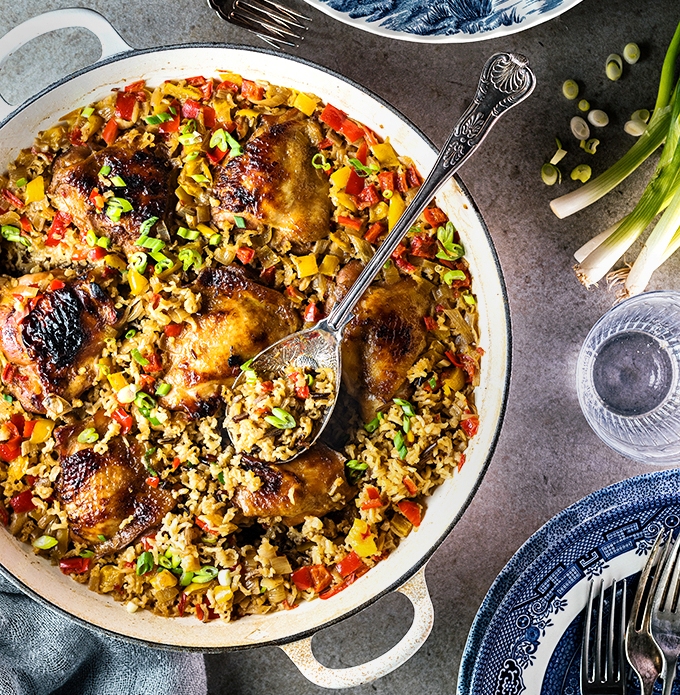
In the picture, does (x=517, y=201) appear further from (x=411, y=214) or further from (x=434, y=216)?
(x=411, y=214)

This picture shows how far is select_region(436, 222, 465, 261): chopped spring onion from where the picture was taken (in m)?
2.81

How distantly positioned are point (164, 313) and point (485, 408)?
130 cm

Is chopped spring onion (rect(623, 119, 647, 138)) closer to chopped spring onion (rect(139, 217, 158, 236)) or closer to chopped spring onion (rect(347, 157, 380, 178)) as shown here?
chopped spring onion (rect(347, 157, 380, 178))

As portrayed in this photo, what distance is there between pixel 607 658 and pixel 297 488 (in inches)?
61.5

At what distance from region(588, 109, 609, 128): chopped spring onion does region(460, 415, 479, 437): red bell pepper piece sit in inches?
59.2

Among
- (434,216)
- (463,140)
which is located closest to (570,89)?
(463,140)

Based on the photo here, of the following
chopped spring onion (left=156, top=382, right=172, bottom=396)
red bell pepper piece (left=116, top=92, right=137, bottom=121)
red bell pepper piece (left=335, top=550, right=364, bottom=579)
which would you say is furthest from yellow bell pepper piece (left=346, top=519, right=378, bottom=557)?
red bell pepper piece (left=116, top=92, right=137, bottom=121)

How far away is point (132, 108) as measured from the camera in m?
2.87

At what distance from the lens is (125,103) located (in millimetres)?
2863

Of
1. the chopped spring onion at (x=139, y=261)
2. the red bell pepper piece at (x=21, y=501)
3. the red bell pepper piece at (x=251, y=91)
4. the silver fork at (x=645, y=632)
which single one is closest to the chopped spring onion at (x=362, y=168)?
the red bell pepper piece at (x=251, y=91)

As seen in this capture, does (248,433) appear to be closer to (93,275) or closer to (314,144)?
(93,275)

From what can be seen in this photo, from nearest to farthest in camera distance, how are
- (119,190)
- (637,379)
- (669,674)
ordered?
(119,190) → (669,674) → (637,379)

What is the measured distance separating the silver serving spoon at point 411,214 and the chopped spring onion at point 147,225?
0.65 meters

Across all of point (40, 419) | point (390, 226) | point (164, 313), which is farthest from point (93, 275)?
point (390, 226)
